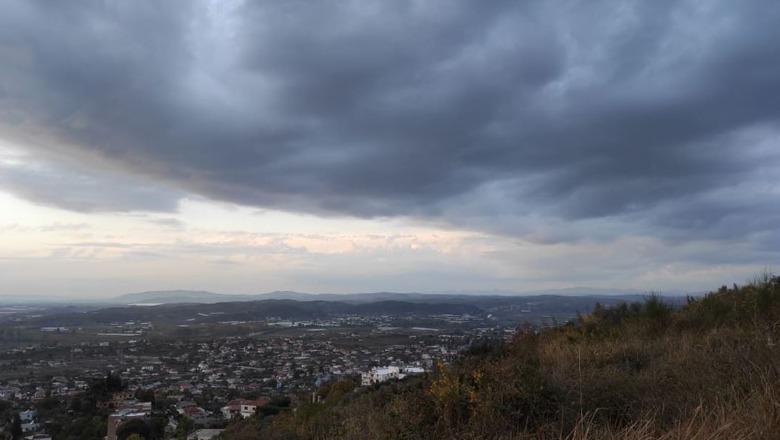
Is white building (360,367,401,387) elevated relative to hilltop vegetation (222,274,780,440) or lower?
lower

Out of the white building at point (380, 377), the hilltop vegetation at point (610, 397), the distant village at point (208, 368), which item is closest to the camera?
the hilltop vegetation at point (610, 397)

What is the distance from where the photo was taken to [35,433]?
69.5ft

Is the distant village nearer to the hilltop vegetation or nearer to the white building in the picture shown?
the white building

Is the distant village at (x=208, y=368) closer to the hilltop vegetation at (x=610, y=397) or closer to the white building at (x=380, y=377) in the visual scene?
the white building at (x=380, y=377)

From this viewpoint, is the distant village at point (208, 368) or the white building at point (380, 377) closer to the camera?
the white building at point (380, 377)

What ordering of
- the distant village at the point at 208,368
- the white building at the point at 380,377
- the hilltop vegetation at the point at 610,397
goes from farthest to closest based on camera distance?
the distant village at the point at 208,368 → the white building at the point at 380,377 → the hilltop vegetation at the point at 610,397

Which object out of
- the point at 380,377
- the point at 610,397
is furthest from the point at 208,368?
the point at 610,397

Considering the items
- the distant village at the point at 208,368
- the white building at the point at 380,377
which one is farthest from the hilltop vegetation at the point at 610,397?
the white building at the point at 380,377

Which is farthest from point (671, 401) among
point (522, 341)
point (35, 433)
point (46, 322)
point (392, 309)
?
point (46, 322)

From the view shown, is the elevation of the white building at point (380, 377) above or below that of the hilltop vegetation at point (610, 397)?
below

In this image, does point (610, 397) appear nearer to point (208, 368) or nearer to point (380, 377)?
point (380, 377)

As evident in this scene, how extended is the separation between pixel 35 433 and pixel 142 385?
14.4 meters

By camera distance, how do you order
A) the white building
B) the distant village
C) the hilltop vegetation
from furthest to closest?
the distant village, the white building, the hilltop vegetation

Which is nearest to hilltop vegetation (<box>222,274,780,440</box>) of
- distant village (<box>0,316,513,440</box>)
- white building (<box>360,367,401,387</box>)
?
distant village (<box>0,316,513,440</box>)
